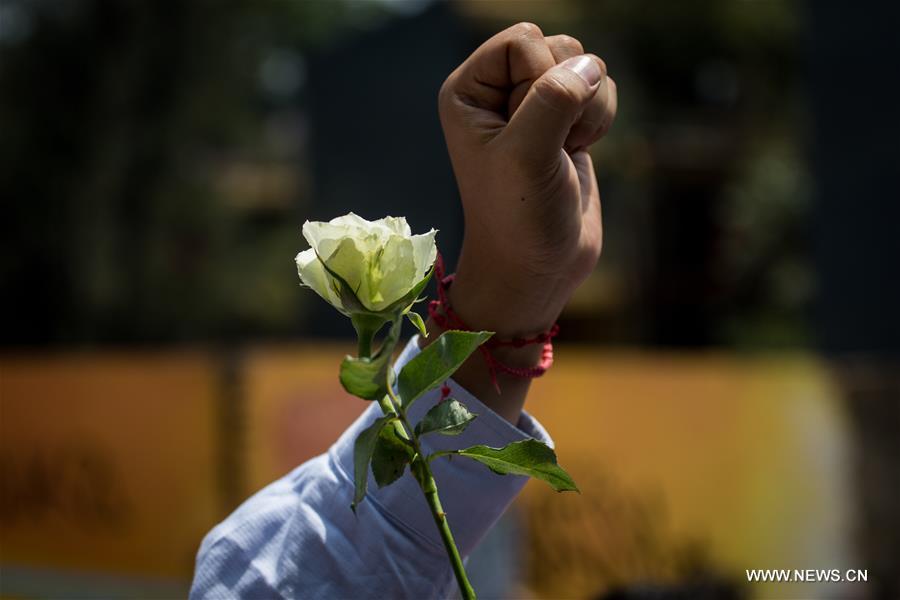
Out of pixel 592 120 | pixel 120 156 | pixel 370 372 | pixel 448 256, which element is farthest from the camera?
pixel 120 156

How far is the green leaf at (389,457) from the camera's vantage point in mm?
883

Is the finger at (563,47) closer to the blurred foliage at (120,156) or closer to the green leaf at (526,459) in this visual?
the green leaf at (526,459)

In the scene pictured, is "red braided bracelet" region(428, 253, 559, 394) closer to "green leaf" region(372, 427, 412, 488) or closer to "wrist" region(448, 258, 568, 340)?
Answer: "wrist" region(448, 258, 568, 340)

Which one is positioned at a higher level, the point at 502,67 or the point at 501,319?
the point at 502,67

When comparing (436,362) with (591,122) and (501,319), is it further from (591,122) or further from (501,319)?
(591,122)

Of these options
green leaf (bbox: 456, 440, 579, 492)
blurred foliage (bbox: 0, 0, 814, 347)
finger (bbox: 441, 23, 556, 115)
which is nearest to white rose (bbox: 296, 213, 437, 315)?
green leaf (bbox: 456, 440, 579, 492)

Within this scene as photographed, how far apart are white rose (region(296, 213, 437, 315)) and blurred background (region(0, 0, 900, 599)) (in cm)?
171

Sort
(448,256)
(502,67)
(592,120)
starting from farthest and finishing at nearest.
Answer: (448,256), (592,120), (502,67)

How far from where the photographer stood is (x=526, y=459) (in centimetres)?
90

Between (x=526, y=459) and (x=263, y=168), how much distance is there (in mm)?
18989

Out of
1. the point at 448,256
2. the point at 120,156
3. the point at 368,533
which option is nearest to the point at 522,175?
the point at 368,533

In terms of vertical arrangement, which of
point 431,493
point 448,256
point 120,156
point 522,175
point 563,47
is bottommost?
point 448,256

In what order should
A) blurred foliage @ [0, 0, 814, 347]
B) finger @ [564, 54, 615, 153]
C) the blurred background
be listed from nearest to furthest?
finger @ [564, 54, 615, 153] → the blurred background → blurred foliage @ [0, 0, 814, 347]

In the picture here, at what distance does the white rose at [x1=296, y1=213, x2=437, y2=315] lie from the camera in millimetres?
853
